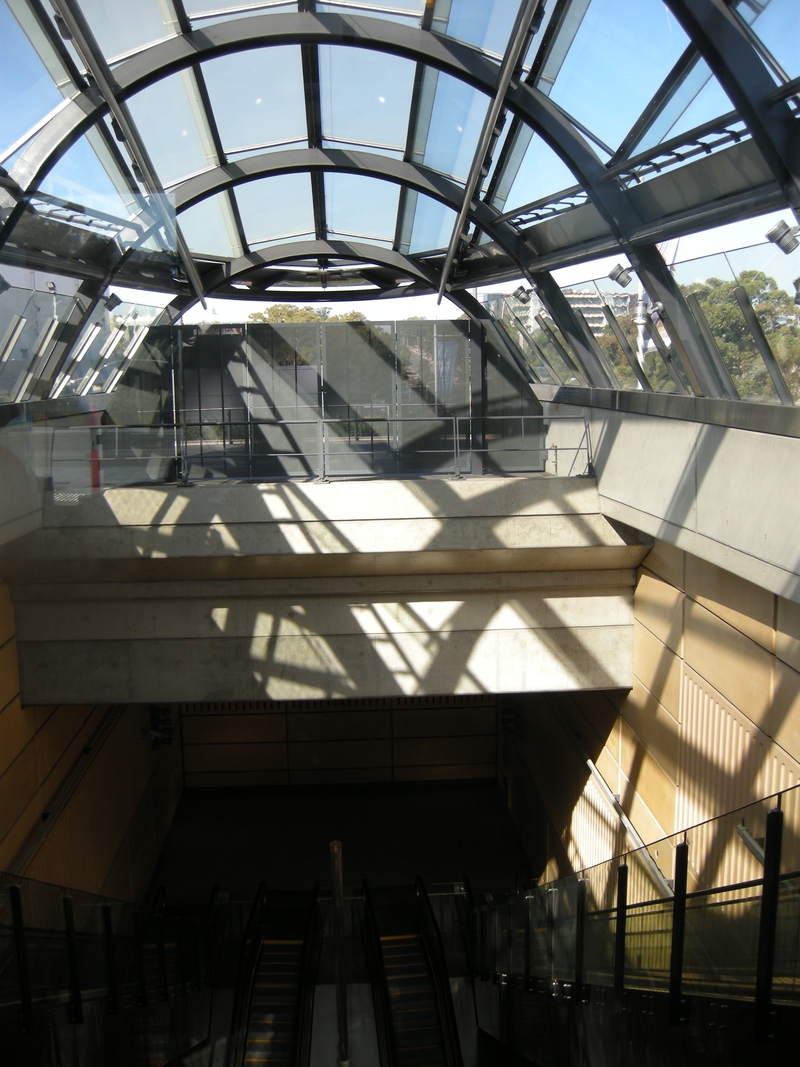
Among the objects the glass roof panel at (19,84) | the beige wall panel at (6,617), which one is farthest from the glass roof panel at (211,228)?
the beige wall panel at (6,617)

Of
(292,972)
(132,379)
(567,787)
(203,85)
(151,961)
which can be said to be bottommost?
(292,972)

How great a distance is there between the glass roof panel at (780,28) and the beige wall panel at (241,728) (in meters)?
15.1

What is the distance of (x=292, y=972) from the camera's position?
10477 mm

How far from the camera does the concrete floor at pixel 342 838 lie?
14031 mm

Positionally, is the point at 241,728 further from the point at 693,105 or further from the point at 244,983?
the point at 693,105

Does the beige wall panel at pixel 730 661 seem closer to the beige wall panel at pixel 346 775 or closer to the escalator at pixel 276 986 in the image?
the escalator at pixel 276 986

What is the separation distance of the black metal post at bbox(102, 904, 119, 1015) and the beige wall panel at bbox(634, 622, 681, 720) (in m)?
6.13

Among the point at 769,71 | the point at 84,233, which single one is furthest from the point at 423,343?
the point at 769,71

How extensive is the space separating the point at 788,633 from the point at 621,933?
8.74 ft

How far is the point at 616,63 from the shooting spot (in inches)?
279

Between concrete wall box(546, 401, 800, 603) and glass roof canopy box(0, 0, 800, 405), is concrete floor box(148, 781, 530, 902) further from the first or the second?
glass roof canopy box(0, 0, 800, 405)

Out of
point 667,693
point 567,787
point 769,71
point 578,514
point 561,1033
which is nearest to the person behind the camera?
point 769,71

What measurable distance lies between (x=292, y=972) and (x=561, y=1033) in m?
4.52

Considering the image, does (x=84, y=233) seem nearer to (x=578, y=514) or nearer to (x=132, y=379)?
(x=132, y=379)
